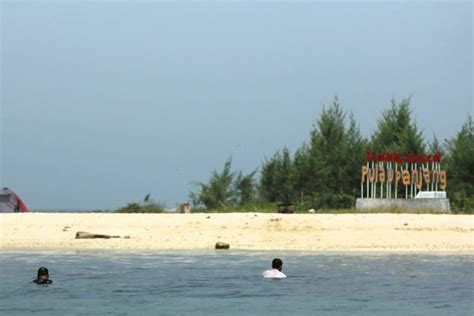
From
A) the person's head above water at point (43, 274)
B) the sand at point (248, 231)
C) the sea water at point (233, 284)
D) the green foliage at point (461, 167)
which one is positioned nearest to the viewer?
the sea water at point (233, 284)

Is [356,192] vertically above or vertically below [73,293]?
above

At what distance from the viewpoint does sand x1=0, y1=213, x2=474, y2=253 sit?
27562 mm

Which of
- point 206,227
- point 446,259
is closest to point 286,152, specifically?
point 206,227

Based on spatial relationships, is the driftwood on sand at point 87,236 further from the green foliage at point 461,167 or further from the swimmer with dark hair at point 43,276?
the green foliage at point 461,167

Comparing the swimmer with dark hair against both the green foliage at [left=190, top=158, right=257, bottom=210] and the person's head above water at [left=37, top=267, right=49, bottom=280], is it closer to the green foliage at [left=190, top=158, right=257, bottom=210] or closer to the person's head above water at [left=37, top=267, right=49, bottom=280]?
the person's head above water at [left=37, top=267, right=49, bottom=280]

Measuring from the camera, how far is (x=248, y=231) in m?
29.7

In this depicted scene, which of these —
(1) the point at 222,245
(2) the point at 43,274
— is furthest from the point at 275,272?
(1) the point at 222,245

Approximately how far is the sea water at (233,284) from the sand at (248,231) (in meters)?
2.23

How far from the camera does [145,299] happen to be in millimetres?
16766

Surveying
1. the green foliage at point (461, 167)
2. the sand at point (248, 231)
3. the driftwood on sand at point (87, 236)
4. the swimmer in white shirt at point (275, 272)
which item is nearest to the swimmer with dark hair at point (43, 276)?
the swimmer in white shirt at point (275, 272)

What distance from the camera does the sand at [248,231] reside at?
2756 cm

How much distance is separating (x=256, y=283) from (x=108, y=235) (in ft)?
36.3

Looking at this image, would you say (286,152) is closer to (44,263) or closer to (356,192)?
(356,192)

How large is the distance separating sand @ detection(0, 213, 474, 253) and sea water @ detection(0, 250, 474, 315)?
2.23 metres
